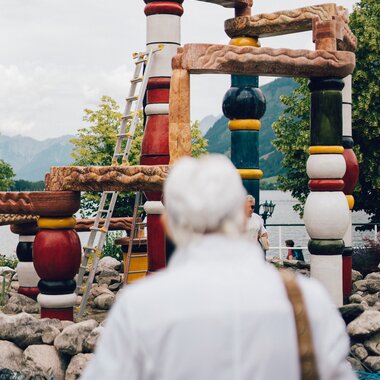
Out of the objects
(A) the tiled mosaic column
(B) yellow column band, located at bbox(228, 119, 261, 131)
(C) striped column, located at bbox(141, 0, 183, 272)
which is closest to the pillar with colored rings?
(B) yellow column band, located at bbox(228, 119, 261, 131)

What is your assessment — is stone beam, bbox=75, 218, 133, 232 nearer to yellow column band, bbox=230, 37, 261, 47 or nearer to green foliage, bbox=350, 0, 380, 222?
yellow column band, bbox=230, 37, 261, 47

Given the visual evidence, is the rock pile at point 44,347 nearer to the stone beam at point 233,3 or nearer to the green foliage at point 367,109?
the stone beam at point 233,3

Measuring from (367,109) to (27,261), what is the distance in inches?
445

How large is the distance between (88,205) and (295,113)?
644 cm

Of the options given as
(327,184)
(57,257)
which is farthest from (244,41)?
(57,257)

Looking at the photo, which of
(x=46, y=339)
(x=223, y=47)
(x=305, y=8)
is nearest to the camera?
(x=46, y=339)

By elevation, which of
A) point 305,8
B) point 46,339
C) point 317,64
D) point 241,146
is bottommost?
point 46,339

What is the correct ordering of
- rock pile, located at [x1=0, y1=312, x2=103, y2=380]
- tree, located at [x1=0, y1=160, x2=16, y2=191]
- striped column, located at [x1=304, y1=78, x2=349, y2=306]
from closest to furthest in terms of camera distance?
rock pile, located at [x1=0, y1=312, x2=103, y2=380]
striped column, located at [x1=304, y1=78, x2=349, y2=306]
tree, located at [x1=0, y1=160, x2=16, y2=191]

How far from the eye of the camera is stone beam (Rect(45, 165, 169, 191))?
823cm

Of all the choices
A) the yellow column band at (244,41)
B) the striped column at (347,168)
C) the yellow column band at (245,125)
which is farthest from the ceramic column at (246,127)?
the striped column at (347,168)

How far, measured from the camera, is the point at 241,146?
36.2 ft

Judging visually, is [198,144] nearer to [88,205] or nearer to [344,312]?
[88,205]

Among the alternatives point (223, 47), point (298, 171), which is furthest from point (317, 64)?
point (298, 171)

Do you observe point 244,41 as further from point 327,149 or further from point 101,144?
point 101,144
